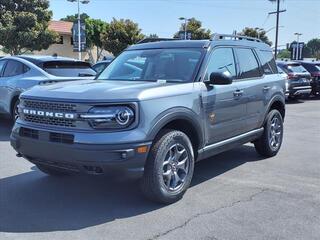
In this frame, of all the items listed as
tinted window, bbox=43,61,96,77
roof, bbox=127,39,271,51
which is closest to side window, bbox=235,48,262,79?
roof, bbox=127,39,271,51

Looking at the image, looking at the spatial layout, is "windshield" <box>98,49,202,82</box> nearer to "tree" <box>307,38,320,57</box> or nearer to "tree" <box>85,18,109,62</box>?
"tree" <box>85,18,109,62</box>

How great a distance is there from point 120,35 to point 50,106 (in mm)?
41337

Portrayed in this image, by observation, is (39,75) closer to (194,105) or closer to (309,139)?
(194,105)

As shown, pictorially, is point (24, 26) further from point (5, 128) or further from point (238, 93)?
point (238, 93)

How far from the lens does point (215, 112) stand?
18.4 feet

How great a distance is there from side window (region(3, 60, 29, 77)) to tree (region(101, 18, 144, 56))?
35416mm

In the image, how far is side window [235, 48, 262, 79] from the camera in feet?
21.1

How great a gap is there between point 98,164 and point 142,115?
2.15ft

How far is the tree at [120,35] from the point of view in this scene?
148 ft

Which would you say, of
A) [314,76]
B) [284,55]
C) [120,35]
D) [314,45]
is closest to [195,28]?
[120,35]

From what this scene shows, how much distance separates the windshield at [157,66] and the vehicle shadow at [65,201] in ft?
4.55

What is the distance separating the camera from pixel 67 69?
9.76m

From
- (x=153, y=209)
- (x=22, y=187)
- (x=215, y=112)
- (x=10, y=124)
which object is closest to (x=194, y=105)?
(x=215, y=112)

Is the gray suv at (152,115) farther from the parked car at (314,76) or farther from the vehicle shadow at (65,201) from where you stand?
the parked car at (314,76)
